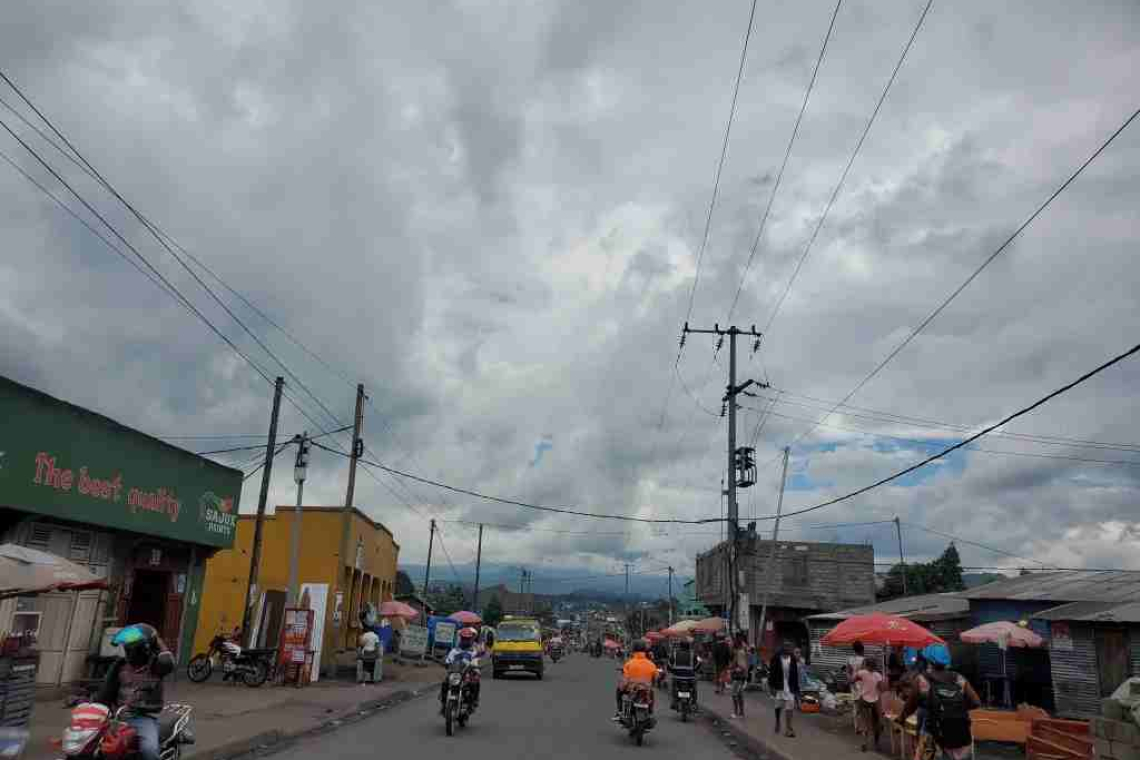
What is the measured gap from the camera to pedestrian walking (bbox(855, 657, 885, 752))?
14289mm

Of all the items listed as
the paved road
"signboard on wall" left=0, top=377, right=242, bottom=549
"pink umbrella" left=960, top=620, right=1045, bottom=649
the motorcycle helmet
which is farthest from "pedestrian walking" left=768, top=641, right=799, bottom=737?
"signboard on wall" left=0, top=377, right=242, bottom=549

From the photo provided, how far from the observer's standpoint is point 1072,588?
20.9 meters

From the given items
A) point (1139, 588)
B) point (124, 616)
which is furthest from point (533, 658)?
point (1139, 588)

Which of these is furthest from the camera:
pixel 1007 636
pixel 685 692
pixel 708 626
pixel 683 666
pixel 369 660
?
pixel 708 626

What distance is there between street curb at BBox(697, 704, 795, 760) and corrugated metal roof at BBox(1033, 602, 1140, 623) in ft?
23.3

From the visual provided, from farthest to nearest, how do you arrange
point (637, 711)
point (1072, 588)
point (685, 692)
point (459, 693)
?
point (1072, 588), point (685, 692), point (459, 693), point (637, 711)

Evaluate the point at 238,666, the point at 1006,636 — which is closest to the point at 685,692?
the point at 1006,636

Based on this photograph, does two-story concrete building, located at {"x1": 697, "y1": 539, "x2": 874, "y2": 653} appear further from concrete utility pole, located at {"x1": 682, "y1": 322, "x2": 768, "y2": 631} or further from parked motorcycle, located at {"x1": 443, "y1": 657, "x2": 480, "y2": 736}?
parked motorcycle, located at {"x1": 443, "y1": 657, "x2": 480, "y2": 736}

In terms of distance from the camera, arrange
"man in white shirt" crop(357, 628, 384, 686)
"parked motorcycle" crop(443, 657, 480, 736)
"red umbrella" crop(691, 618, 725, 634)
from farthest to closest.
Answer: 1. "red umbrella" crop(691, 618, 725, 634)
2. "man in white shirt" crop(357, 628, 384, 686)
3. "parked motorcycle" crop(443, 657, 480, 736)

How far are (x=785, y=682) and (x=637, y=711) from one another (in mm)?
3040

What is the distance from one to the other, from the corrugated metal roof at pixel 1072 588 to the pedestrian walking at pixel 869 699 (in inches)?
272

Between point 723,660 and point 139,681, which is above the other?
point 139,681

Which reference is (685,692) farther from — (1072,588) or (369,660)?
(1072,588)

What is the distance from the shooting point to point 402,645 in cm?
3319
